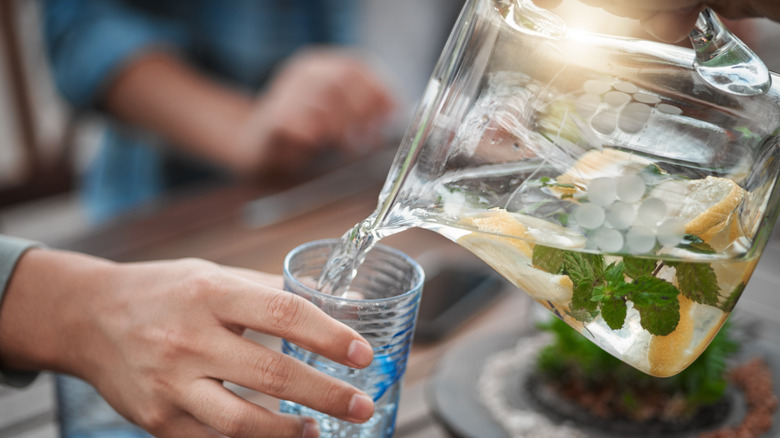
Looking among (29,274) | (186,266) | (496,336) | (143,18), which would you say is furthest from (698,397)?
(143,18)

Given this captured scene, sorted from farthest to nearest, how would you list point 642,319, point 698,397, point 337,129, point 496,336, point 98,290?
point 337,129 → point 496,336 → point 698,397 → point 98,290 → point 642,319

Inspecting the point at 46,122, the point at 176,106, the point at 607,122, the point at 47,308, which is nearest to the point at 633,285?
the point at 607,122

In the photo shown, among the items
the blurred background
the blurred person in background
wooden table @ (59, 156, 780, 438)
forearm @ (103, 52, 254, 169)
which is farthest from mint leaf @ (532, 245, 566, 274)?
forearm @ (103, 52, 254, 169)

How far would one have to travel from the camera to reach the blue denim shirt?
182 centimetres

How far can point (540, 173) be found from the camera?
0.64m

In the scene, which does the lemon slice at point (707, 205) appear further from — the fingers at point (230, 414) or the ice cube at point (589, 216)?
the fingers at point (230, 414)

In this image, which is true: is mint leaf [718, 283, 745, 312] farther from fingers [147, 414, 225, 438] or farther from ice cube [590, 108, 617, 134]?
fingers [147, 414, 225, 438]

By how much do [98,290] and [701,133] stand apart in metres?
0.58

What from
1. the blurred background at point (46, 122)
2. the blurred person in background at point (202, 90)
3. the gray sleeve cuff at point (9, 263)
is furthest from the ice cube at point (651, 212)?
the blurred person in background at point (202, 90)

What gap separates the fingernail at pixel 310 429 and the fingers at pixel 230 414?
15 millimetres

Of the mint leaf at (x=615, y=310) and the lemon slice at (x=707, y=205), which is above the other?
the lemon slice at (x=707, y=205)

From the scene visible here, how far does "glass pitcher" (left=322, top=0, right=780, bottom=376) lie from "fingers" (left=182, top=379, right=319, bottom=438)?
0.17 metres

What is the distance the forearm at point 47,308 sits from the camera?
2.37 feet

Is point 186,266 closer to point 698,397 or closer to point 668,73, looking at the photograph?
point 668,73
